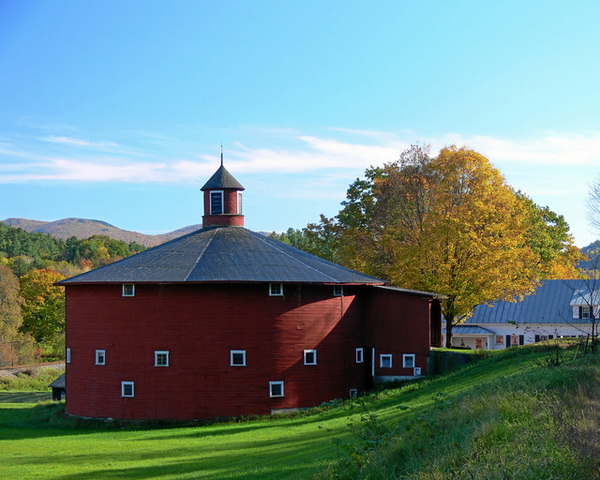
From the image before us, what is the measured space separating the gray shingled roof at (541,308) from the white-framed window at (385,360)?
924 inches

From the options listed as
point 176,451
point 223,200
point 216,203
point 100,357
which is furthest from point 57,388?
point 176,451

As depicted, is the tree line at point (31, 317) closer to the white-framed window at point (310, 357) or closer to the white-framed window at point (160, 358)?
the white-framed window at point (160, 358)

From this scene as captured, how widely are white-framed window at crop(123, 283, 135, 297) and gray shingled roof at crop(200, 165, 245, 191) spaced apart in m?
8.26

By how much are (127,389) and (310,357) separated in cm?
774

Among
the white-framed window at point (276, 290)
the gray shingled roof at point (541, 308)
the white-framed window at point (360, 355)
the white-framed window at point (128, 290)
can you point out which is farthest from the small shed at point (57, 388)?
the gray shingled roof at point (541, 308)

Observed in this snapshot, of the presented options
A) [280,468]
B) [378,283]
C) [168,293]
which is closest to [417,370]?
[378,283]

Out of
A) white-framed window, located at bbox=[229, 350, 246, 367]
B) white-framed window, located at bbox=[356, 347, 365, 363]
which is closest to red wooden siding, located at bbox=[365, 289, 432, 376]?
white-framed window, located at bbox=[356, 347, 365, 363]

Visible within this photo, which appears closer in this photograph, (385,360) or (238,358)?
(238,358)

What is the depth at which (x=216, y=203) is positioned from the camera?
37.7 metres

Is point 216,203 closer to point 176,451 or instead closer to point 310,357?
point 310,357

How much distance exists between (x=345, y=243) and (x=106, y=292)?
17.4 metres

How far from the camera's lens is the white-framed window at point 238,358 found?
99.4ft

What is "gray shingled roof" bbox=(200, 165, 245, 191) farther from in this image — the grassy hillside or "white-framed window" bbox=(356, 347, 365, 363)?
the grassy hillside

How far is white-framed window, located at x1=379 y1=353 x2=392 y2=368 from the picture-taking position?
32.9 metres
